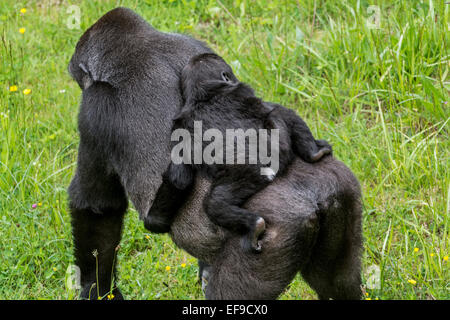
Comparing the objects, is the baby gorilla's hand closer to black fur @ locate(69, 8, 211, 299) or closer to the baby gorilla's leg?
black fur @ locate(69, 8, 211, 299)

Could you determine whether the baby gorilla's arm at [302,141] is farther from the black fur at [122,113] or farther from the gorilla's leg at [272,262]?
the black fur at [122,113]

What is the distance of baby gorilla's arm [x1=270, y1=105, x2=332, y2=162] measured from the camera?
3.01 metres

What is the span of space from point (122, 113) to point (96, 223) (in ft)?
2.38

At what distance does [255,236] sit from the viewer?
2.72 m

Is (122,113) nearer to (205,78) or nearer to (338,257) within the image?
(205,78)

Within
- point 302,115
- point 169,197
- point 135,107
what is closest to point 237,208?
point 169,197

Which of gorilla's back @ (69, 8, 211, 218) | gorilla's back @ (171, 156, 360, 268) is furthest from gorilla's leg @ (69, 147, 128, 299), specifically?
gorilla's back @ (171, 156, 360, 268)

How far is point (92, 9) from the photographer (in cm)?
603

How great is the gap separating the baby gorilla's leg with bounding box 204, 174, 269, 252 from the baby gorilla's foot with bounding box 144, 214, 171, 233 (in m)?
0.30

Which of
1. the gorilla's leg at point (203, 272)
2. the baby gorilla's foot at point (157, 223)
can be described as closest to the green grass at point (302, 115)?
the gorilla's leg at point (203, 272)

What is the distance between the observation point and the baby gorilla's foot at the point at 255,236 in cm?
272

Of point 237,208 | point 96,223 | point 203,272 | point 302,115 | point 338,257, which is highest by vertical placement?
point 237,208

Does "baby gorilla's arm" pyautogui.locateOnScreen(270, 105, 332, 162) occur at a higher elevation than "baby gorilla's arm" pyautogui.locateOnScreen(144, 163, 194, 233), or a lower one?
higher

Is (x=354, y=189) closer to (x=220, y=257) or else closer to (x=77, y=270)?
(x=220, y=257)
